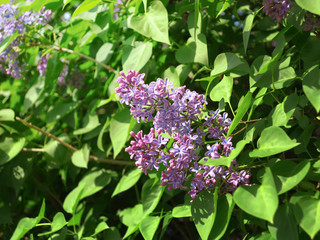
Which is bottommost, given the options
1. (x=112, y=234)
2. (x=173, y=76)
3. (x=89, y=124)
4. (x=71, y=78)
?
(x=112, y=234)

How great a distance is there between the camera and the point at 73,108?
208 centimetres

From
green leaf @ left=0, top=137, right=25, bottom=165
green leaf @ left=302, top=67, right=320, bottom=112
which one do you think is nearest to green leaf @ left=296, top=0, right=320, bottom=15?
green leaf @ left=302, top=67, right=320, bottom=112

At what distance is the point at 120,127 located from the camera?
61.6 inches

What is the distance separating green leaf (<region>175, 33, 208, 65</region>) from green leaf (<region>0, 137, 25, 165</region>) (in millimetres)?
932

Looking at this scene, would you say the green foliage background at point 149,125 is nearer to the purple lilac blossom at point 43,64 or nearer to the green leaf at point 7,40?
the purple lilac blossom at point 43,64

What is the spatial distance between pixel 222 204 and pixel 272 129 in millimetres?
296

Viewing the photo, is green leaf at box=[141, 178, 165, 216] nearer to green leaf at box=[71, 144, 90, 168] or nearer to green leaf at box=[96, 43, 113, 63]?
green leaf at box=[71, 144, 90, 168]

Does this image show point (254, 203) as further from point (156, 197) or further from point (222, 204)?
point (156, 197)

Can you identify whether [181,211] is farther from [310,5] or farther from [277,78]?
[310,5]

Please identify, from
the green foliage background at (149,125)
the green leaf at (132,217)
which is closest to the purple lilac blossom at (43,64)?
the green foliage background at (149,125)

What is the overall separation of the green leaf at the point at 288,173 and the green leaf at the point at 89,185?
0.98 metres

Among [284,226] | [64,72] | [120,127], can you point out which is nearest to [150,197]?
[120,127]

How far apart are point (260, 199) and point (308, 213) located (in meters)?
0.12

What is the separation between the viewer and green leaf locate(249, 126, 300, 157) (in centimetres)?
104
